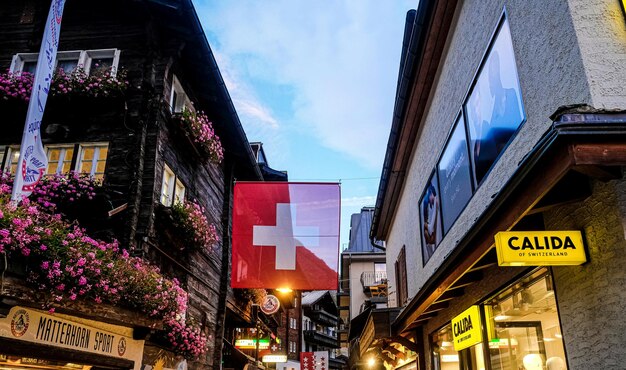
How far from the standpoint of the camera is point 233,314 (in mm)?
16891

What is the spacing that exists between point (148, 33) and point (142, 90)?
1405 millimetres

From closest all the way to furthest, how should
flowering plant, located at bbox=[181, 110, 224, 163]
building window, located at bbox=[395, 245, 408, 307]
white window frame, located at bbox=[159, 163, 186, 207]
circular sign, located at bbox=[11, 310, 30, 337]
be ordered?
circular sign, located at bbox=[11, 310, 30, 337] → white window frame, located at bbox=[159, 163, 186, 207] → flowering plant, located at bbox=[181, 110, 224, 163] → building window, located at bbox=[395, 245, 408, 307]

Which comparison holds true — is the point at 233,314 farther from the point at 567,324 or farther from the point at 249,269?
the point at 567,324

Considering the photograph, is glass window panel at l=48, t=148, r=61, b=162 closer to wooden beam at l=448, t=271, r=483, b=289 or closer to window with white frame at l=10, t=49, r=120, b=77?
window with white frame at l=10, t=49, r=120, b=77

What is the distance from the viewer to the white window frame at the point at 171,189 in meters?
11.4

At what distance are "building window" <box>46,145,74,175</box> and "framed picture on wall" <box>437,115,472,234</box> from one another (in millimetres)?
7816

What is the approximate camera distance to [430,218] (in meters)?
10.7

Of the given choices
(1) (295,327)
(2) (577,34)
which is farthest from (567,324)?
(1) (295,327)

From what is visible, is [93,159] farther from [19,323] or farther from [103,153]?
[19,323]

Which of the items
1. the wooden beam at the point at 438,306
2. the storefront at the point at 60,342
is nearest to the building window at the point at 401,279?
the wooden beam at the point at 438,306

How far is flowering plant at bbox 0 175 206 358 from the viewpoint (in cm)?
588

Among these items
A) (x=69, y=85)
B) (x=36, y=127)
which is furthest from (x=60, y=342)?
(x=69, y=85)

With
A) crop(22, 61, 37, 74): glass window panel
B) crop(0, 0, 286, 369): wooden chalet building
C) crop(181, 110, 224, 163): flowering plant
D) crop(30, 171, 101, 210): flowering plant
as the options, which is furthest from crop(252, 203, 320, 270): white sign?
crop(22, 61, 37, 74): glass window panel

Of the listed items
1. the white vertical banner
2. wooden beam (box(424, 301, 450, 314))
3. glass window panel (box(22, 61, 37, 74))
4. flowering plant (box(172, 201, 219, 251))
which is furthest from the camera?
glass window panel (box(22, 61, 37, 74))
